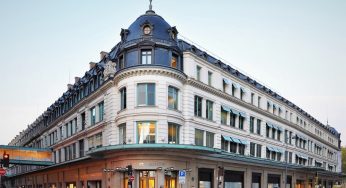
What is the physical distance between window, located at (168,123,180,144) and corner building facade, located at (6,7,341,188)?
101 mm

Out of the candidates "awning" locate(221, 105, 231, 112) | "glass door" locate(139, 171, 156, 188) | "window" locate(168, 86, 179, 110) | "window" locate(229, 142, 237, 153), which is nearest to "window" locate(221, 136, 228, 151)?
"window" locate(229, 142, 237, 153)

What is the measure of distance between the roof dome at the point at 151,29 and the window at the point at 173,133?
348 inches

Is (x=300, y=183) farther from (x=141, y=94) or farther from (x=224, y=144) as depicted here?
(x=141, y=94)

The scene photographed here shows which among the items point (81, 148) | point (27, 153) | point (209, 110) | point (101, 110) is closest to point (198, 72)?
point (209, 110)

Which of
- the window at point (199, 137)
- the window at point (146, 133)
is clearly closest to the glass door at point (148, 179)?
the window at point (146, 133)

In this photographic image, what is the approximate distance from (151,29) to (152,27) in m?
0.23

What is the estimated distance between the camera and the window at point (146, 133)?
1374 inches

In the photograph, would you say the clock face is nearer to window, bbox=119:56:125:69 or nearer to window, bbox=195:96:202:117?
window, bbox=119:56:125:69

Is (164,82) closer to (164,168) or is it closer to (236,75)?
(164,168)

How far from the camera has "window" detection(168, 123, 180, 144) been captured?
35969 millimetres

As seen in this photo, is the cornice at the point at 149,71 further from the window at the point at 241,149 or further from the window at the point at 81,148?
the window at the point at 81,148

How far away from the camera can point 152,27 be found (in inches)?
1432

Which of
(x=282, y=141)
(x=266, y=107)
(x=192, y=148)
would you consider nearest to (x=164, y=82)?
(x=192, y=148)

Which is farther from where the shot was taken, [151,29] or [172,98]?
[172,98]
